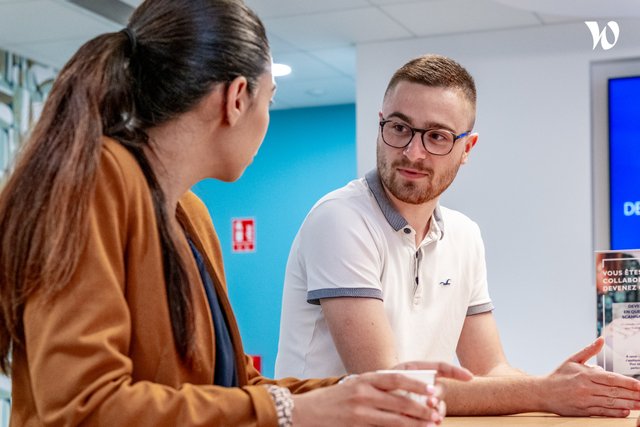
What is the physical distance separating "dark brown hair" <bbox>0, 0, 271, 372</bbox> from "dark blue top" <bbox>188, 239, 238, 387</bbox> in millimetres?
115

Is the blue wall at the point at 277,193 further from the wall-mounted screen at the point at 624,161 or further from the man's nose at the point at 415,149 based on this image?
the man's nose at the point at 415,149

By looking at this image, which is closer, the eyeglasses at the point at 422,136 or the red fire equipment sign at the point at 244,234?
the eyeglasses at the point at 422,136

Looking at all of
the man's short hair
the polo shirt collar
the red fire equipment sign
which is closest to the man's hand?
the polo shirt collar

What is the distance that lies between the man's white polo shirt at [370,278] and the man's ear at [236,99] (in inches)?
30.3

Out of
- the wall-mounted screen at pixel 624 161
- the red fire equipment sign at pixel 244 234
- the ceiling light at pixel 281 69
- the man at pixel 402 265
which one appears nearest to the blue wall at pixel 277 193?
the red fire equipment sign at pixel 244 234

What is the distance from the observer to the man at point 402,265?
80.7 inches

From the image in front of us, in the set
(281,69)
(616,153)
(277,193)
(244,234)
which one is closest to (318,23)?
(281,69)

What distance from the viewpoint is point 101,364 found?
3.72 feet

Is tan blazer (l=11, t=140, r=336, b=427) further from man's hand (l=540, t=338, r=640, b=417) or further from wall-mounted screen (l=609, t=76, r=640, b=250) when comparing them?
wall-mounted screen (l=609, t=76, r=640, b=250)

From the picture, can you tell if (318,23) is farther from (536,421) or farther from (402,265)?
(536,421)

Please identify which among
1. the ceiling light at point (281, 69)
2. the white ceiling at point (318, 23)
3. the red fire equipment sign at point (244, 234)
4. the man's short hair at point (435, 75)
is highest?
the white ceiling at point (318, 23)

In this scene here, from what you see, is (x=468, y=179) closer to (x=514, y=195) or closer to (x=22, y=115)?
(x=514, y=195)

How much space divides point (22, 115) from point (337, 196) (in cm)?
430

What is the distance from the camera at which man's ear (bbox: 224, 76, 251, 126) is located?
1.36 m
